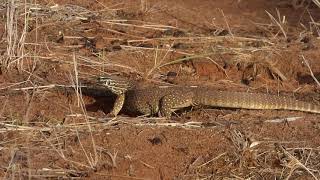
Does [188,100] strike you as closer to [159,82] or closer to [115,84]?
[115,84]

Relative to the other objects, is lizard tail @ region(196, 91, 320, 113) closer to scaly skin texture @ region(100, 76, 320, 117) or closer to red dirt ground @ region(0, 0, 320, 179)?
scaly skin texture @ region(100, 76, 320, 117)

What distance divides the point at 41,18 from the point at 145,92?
9.30ft

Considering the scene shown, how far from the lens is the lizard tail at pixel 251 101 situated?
798 centimetres

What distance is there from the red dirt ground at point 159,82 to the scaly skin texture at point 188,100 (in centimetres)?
12

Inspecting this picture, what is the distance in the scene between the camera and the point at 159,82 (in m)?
8.95

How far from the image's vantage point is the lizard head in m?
7.99

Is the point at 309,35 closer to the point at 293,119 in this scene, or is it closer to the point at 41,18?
the point at 293,119

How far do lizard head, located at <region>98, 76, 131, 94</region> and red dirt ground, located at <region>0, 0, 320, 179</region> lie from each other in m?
0.37

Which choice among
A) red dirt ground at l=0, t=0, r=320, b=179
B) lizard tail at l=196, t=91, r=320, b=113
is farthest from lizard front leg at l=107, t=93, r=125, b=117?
lizard tail at l=196, t=91, r=320, b=113

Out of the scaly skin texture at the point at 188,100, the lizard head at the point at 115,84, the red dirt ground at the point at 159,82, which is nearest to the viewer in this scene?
the red dirt ground at the point at 159,82

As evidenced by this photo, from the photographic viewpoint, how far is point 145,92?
26.2ft

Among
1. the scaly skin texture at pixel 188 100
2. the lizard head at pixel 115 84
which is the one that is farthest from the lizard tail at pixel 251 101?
the lizard head at pixel 115 84

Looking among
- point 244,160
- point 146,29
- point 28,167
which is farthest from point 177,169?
point 146,29

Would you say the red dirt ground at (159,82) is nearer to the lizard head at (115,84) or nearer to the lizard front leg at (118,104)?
the lizard front leg at (118,104)
